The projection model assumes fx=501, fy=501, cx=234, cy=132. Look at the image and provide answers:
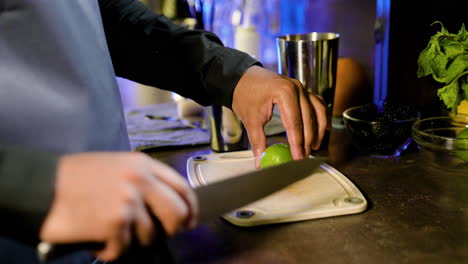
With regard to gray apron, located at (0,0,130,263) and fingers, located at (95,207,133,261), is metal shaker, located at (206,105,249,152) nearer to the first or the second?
gray apron, located at (0,0,130,263)

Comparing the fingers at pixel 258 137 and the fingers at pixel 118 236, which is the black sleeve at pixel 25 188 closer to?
the fingers at pixel 118 236

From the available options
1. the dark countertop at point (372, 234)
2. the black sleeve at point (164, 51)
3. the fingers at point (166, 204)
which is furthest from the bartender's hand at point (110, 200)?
the black sleeve at point (164, 51)

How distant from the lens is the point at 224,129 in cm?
123

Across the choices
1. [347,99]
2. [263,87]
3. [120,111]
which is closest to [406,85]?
[347,99]

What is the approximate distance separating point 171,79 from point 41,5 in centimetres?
35

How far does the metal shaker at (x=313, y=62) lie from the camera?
1.17m

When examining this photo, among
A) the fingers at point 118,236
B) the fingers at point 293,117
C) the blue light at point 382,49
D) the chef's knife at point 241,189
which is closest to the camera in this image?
the fingers at point 118,236

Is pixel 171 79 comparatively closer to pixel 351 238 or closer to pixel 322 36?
pixel 322 36

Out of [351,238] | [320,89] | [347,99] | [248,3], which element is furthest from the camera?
[248,3]

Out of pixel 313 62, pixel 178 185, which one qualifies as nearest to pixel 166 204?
pixel 178 185

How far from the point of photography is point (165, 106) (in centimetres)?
171

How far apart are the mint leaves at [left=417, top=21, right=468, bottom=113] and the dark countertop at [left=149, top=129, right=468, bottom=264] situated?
160 millimetres

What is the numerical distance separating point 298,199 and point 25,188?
0.51 m

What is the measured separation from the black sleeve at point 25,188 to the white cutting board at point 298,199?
37 centimetres
